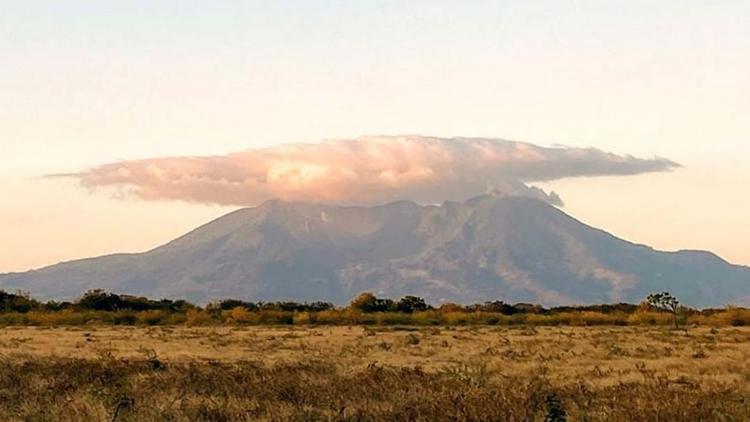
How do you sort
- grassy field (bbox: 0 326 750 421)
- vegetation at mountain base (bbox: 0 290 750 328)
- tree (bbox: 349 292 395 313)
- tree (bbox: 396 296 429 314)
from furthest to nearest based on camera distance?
tree (bbox: 396 296 429 314) < tree (bbox: 349 292 395 313) < vegetation at mountain base (bbox: 0 290 750 328) < grassy field (bbox: 0 326 750 421)

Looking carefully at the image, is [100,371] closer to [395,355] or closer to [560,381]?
[560,381]

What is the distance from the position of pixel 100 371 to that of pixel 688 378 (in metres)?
14.7

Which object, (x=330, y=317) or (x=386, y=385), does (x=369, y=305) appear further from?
(x=386, y=385)

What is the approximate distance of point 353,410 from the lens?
17.5 m

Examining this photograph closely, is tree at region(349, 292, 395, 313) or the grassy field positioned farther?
tree at region(349, 292, 395, 313)

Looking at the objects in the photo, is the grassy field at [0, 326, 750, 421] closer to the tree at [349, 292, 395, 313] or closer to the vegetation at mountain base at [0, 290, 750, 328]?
the vegetation at mountain base at [0, 290, 750, 328]

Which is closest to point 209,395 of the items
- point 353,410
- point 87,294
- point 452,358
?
point 353,410

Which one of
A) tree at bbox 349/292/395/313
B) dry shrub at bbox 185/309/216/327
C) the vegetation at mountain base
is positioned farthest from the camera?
tree at bbox 349/292/395/313

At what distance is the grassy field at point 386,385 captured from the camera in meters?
16.9

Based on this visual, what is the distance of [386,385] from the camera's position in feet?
67.7

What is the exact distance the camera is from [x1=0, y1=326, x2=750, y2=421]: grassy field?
1694 centimetres

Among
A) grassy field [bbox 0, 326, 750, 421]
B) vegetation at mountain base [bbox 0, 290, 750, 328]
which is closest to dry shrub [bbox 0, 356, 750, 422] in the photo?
grassy field [bbox 0, 326, 750, 421]

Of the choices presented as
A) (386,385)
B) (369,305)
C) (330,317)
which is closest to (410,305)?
(369,305)

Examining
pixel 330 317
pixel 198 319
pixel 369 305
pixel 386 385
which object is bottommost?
pixel 386 385
